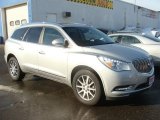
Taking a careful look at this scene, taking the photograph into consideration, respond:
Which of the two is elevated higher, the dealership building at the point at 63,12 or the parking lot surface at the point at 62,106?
the dealership building at the point at 63,12

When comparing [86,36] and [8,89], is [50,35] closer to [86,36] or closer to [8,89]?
[86,36]

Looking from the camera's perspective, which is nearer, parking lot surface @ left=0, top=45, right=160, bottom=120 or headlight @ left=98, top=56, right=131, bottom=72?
parking lot surface @ left=0, top=45, right=160, bottom=120

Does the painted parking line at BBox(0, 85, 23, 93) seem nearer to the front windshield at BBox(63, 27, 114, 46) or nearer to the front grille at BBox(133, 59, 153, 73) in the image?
the front windshield at BBox(63, 27, 114, 46)

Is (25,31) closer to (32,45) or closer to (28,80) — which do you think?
(32,45)

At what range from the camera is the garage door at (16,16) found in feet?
76.6

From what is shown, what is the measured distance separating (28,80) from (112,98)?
3679 millimetres

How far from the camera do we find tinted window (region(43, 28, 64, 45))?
7.29 metres

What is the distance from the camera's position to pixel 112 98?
20.0ft

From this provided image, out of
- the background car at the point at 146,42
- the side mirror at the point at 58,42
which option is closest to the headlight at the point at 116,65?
the side mirror at the point at 58,42

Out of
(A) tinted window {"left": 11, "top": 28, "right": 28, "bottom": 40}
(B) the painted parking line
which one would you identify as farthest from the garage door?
(B) the painted parking line

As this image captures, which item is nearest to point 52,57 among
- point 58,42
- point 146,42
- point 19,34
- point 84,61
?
point 58,42

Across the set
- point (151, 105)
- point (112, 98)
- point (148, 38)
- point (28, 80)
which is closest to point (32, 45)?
point (28, 80)

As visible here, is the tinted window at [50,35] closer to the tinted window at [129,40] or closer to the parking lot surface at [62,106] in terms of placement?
the parking lot surface at [62,106]

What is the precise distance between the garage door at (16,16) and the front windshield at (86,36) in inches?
638
